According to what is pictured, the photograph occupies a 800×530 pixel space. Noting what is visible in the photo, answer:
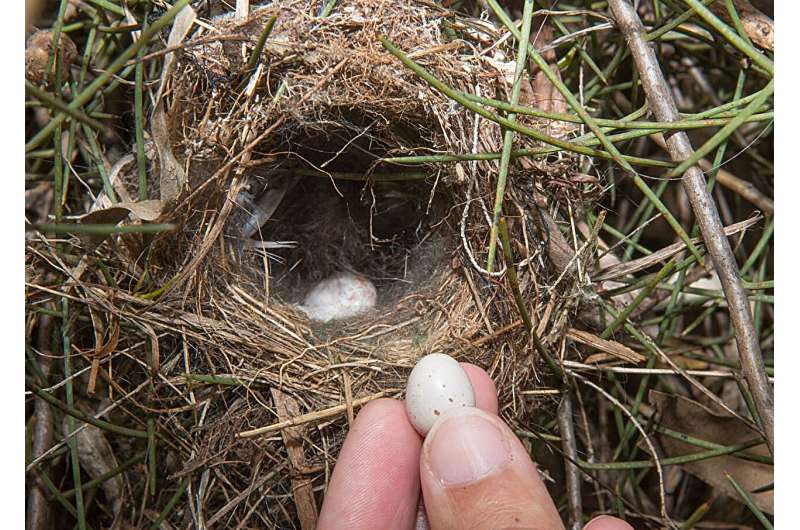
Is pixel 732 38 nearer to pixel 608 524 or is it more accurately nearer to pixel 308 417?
pixel 608 524

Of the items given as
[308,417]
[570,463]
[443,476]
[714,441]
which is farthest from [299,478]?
[714,441]

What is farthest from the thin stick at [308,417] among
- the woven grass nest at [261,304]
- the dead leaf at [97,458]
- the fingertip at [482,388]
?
the dead leaf at [97,458]

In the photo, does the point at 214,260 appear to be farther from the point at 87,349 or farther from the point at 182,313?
the point at 87,349

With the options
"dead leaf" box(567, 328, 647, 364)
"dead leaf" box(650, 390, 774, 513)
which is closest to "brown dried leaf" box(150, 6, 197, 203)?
"dead leaf" box(567, 328, 647, 364)

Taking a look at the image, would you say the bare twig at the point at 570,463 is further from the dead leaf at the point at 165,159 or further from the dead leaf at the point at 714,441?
the dead leaf at the point at 165,159

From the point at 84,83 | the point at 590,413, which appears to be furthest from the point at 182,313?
the point at 590,413

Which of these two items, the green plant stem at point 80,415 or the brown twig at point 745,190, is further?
the brown twig at point 745,190
